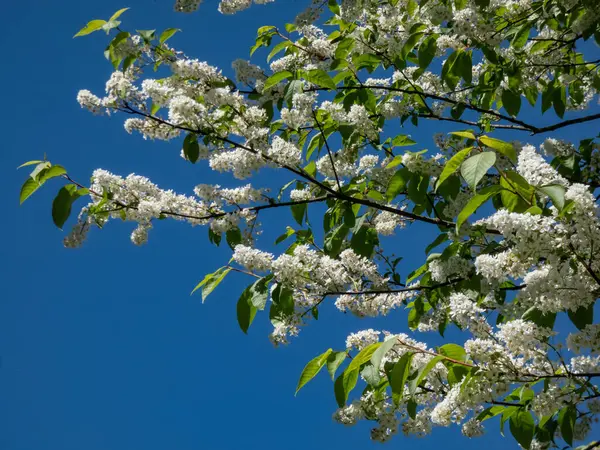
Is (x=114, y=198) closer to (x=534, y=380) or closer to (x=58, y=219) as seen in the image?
(x=58, y=219)

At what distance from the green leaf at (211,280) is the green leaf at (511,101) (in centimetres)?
254

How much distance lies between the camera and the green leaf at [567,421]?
129 inches

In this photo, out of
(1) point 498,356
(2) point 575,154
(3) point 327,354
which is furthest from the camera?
(2) point 575,154

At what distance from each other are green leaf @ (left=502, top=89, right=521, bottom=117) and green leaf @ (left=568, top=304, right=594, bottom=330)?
2.02 meters

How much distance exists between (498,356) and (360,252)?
151cm

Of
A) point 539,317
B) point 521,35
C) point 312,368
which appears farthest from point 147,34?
point 539,317

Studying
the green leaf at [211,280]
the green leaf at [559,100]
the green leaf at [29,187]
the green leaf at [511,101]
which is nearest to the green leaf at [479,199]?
the green leaf at [211,280]

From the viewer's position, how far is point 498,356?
2947mm

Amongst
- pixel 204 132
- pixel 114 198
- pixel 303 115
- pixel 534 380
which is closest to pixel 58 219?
pixel 114 198

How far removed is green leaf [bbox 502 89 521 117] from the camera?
200 inches

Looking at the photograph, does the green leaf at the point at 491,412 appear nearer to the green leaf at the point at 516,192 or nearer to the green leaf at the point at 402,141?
the green leaf at the point at 516,192

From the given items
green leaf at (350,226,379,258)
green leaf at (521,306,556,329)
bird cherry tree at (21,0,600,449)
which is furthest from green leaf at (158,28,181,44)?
green leaf at (521,306,556,329)

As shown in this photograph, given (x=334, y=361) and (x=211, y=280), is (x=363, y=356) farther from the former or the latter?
(x=211, y=280)

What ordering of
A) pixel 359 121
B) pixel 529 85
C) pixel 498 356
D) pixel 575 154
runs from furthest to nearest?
pixel 529 85
pixel 575 154
pixel 359 121
pixel 498 356
